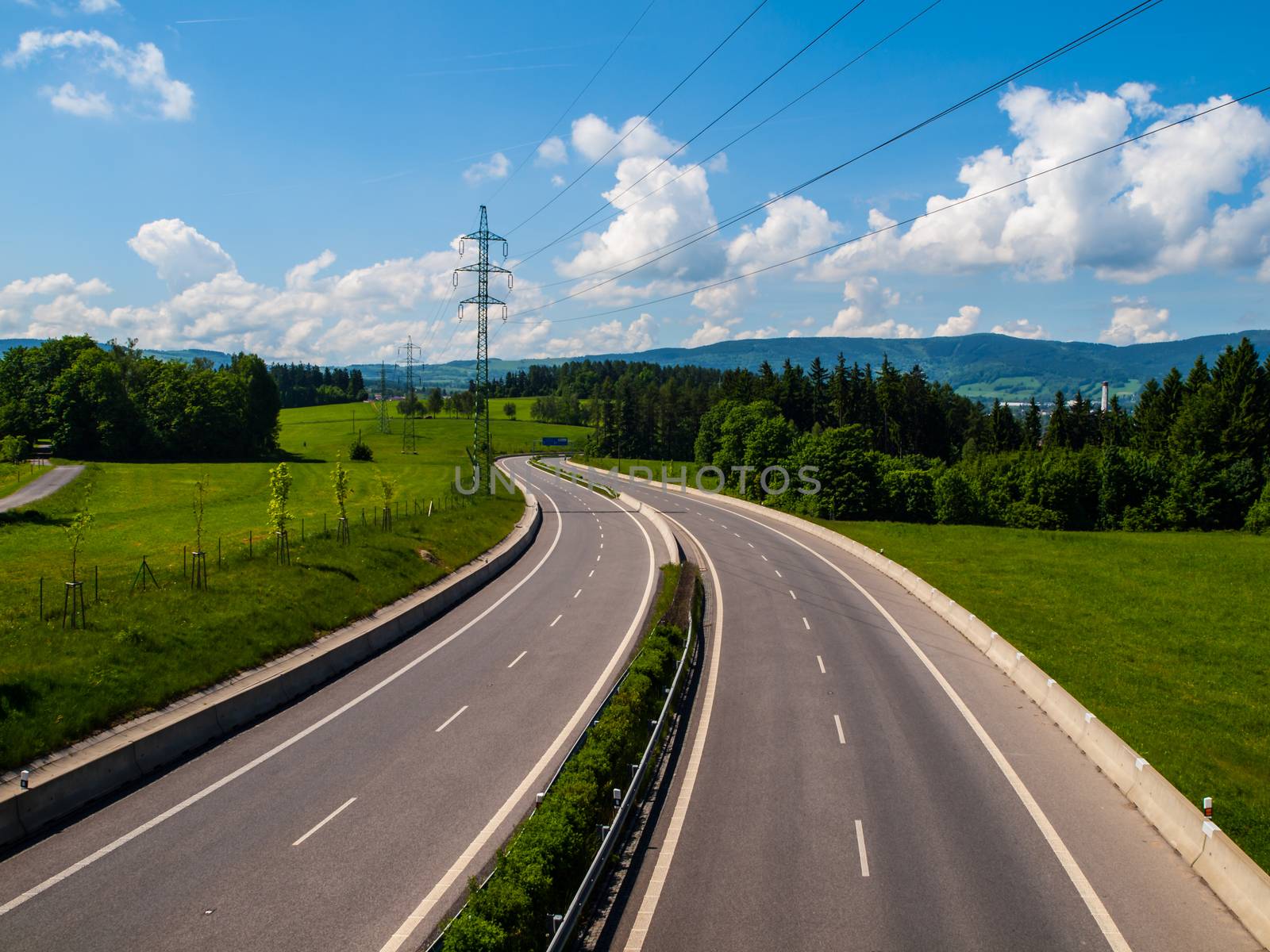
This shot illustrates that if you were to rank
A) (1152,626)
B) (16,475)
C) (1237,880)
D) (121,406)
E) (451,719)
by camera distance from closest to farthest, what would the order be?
(1237,880), (451,719), (1152,626), (16,475), (121,406)

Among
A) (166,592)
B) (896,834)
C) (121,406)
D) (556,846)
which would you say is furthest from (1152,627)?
(121,406)

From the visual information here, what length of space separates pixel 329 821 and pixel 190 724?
6.22 metres

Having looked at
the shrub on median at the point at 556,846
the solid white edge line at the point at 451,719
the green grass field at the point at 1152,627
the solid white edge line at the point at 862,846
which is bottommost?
the green grass field at the point at 1152,627

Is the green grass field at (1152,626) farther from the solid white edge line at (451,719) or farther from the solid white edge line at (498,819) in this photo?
the solid white edge line at (451,719)

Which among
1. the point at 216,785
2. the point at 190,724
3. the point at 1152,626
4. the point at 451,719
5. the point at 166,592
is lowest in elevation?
the point at 1152,626

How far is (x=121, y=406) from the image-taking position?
105125 millimetres

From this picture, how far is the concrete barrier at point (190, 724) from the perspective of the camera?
1548cm

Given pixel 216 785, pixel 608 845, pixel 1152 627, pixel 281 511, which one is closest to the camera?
pixel 608 845

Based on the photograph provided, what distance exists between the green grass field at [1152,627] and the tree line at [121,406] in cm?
9820

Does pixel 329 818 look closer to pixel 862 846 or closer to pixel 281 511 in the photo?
pixel 862 846

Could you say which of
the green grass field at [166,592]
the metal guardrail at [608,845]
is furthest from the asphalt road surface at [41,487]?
the metal guardrail at [608,845]

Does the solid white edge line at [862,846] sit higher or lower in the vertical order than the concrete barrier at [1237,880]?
lower

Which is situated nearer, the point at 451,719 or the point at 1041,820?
the point at 1041,820

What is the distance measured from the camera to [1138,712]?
23.8 metres
